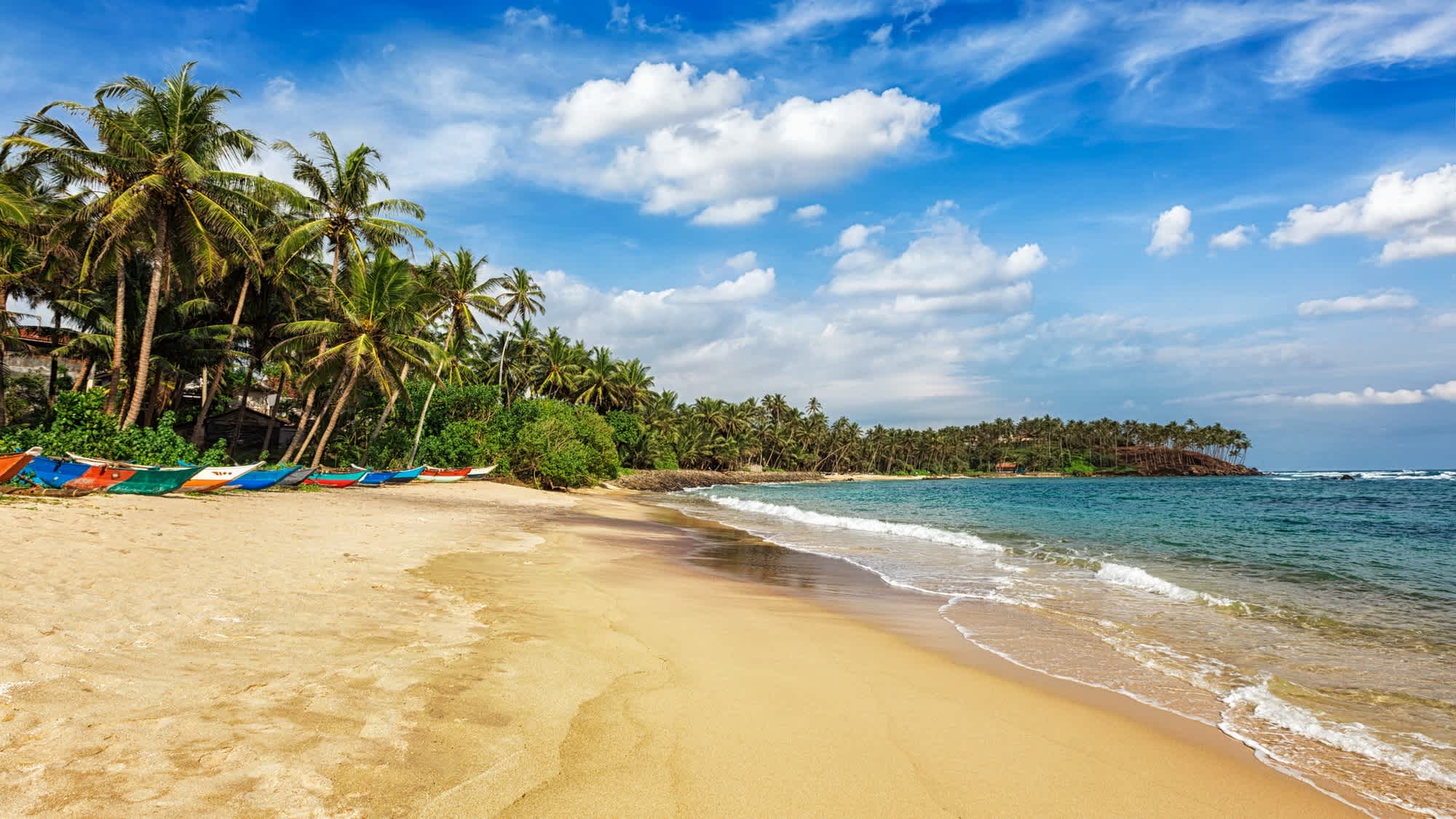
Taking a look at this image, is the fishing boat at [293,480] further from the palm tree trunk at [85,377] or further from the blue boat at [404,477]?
the palm tree trunk at [85,377]

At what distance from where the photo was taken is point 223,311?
2717 cm

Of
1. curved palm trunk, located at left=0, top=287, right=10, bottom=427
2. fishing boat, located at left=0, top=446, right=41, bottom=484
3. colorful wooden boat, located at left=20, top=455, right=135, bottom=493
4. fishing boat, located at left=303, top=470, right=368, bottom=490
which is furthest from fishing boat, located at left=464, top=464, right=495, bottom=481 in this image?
fishing boat, located at left=0, top=446, right=41, bottom=484

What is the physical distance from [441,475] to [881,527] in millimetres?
20759

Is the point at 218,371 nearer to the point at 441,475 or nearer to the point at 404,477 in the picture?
the point at 404,477

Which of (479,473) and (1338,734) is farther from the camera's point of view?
(479,473)

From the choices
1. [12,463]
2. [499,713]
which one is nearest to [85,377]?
[12,463]

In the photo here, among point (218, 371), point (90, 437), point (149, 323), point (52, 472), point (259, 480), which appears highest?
point (149, 323)

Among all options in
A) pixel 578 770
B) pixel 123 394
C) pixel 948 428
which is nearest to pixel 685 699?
pixel 578 770

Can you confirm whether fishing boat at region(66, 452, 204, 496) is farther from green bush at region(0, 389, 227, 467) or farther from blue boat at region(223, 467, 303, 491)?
green bush at region(0, 389, 227, 467)

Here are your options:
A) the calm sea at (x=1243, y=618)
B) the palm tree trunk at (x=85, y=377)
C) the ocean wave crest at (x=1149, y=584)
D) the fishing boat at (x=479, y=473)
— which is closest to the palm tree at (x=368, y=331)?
the palm tree trunk at (x=85, y=377)

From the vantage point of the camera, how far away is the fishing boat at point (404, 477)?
2833cm

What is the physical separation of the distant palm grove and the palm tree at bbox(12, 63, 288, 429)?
0.05 meters

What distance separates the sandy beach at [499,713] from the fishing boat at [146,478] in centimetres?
629

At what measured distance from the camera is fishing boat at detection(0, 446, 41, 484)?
1183cm
